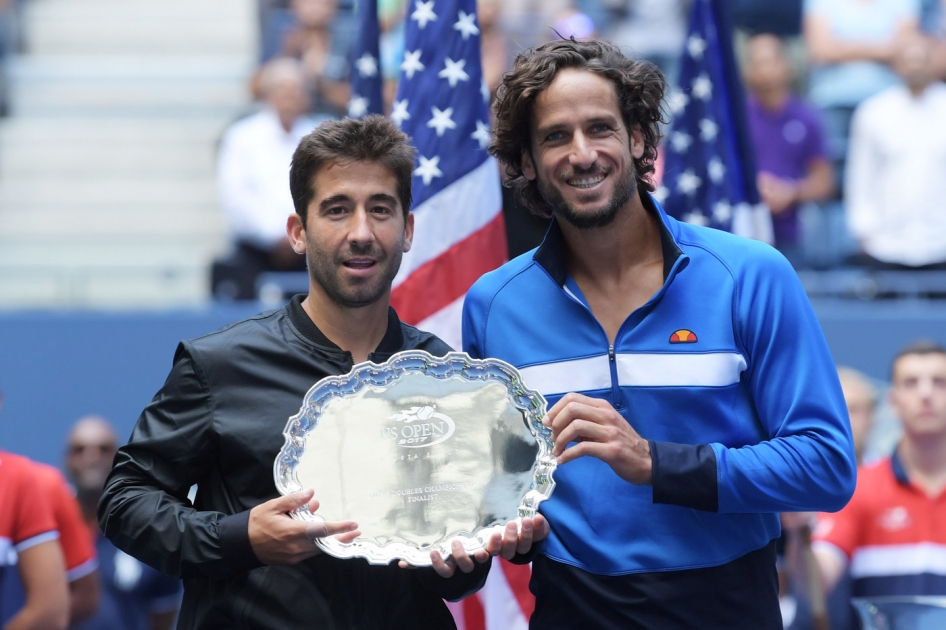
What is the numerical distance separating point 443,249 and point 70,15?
748 cm

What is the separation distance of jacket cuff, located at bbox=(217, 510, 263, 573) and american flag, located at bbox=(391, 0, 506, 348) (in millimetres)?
1583

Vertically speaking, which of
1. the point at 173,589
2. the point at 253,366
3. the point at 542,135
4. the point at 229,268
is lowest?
the point at 173,589

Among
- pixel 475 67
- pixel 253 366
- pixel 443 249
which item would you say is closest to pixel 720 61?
pixel 475 67

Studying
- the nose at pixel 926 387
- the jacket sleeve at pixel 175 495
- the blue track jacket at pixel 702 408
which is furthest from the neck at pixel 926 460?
the jacket sleeve at pixel 175 495

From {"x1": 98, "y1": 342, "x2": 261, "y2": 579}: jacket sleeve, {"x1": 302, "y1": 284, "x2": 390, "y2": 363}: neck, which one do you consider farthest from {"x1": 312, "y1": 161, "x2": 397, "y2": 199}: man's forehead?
{"x1": 98, "y1": 342, "x2": 261, "y2": 579}: jacket sleeve

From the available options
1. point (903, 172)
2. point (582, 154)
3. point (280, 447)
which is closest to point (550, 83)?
point (582, 154)

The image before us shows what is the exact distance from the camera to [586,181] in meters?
2.88

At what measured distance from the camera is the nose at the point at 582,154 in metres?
2.86

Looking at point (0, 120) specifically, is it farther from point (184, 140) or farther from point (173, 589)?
point (173, 589)

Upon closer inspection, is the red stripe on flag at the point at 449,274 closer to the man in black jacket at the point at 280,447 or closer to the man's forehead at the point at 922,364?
the man in black jacket at the point at 280,447

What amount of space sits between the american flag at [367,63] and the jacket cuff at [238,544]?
86.6 inches

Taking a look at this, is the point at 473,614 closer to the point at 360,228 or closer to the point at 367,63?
the point at 360,228

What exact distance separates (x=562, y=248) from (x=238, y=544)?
101cm

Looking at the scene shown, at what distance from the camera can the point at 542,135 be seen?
9.70 feet
